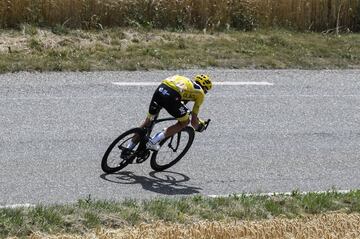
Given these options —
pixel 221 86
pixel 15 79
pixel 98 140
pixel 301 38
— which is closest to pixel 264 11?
pixel 301 38

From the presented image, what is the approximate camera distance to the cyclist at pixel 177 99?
37.8 feet

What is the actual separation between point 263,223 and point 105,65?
8247 mm

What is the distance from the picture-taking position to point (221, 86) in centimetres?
1614

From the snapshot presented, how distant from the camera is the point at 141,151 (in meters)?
11.7

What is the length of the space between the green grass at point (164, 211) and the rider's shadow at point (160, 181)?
70cm

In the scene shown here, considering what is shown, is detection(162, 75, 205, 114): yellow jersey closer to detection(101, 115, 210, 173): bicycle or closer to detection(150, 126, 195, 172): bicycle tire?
detection(101, 115, 210, 173): bicycle

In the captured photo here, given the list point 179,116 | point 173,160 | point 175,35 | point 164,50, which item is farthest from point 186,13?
point 179,116

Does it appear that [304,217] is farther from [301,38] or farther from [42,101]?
[301,38]

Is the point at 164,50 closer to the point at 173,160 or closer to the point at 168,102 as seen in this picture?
the point at 173,160

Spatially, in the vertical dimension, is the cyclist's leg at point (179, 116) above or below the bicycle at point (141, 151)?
above

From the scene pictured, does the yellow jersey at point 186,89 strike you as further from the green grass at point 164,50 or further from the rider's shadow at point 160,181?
the green grass at point 164,50

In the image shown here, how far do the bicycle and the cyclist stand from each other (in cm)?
8

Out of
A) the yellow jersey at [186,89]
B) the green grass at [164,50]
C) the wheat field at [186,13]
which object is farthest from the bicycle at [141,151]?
the wheat field at [186,13]

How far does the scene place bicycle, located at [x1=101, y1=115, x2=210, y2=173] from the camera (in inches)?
457
